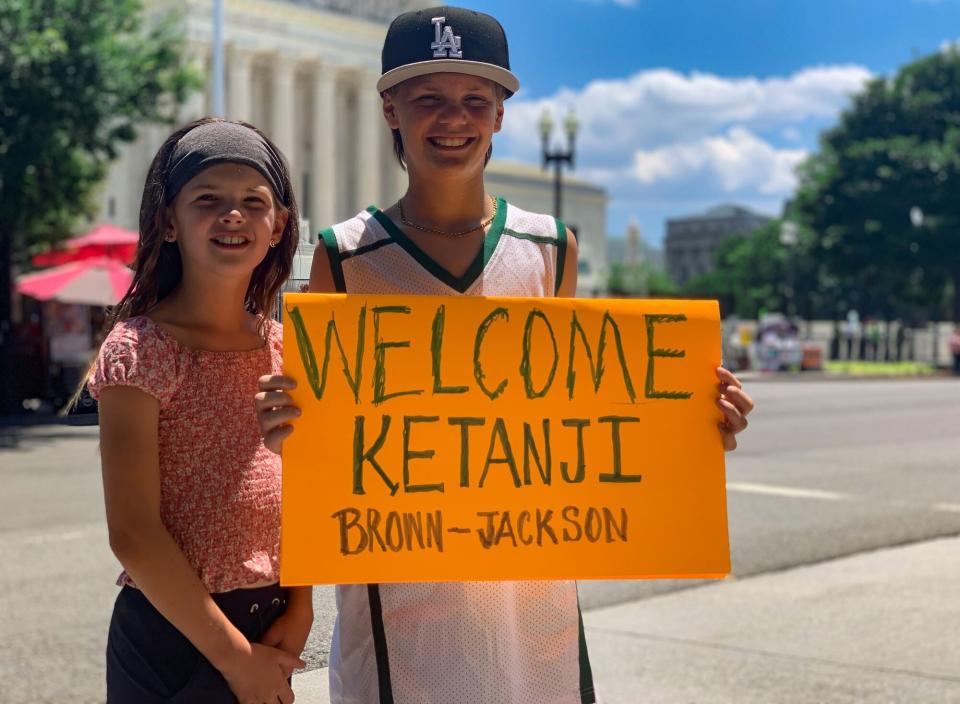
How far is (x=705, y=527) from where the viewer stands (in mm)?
2311

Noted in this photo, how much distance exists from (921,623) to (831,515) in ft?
11.7

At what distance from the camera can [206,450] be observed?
6.85ft

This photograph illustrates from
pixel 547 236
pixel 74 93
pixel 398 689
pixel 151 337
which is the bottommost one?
pixel 398 689

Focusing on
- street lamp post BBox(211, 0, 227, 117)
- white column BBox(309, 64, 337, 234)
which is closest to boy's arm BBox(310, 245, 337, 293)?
street lamp post BBox(211, 0, 227, 117)

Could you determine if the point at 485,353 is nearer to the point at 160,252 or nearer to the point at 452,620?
the point at 452,620

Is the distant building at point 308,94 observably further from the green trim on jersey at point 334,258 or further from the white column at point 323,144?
the green trim on jersey at point 334,258

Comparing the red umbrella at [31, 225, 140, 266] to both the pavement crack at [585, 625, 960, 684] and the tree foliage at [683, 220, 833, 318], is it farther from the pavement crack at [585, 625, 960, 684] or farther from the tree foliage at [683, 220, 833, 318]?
the tree foliage at [683, 220, 833, 318]

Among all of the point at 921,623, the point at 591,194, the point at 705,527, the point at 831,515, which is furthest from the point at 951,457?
the point at 591,194

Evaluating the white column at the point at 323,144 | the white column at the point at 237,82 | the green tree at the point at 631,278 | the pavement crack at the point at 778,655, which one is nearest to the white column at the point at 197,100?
the white column at the point at 237,82

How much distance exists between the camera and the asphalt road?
561 cm

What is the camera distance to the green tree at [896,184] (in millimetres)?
49681

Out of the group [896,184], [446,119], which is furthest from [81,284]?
[896,184]

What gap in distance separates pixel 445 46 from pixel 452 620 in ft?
3.44

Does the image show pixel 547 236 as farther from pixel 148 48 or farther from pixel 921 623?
pixel 148 48
